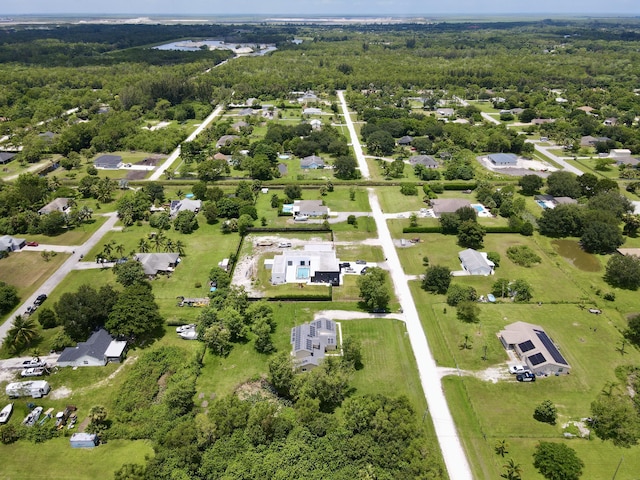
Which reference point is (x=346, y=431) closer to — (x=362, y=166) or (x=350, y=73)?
(x=362, y=166)

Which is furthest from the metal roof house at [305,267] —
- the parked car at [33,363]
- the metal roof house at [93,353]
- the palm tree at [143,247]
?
the parked car at [33,363]

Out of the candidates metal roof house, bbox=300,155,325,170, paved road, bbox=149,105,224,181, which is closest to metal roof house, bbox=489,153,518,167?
metal roof house, bbox=300,155,325,170

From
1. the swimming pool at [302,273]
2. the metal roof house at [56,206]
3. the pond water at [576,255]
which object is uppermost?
the metal roof house at [56,206]

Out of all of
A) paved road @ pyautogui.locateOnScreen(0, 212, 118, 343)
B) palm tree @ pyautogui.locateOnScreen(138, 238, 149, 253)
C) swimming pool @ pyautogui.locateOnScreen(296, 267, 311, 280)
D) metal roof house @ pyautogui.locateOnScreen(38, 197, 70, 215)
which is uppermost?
metal roof house @ pyautogui.locateOnScreen(38, 197, 70, 215)

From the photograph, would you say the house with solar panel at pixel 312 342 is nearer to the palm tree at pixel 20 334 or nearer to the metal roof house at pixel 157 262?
the metal roof house at pixel 157 262

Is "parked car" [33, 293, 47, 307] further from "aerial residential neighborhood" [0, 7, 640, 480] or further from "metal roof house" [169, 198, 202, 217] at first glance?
"metal roof house" [169, 198, 202, 217]

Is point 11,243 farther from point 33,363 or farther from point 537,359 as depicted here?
point 537,359

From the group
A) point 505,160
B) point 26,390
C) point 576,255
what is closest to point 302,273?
point 26,390
